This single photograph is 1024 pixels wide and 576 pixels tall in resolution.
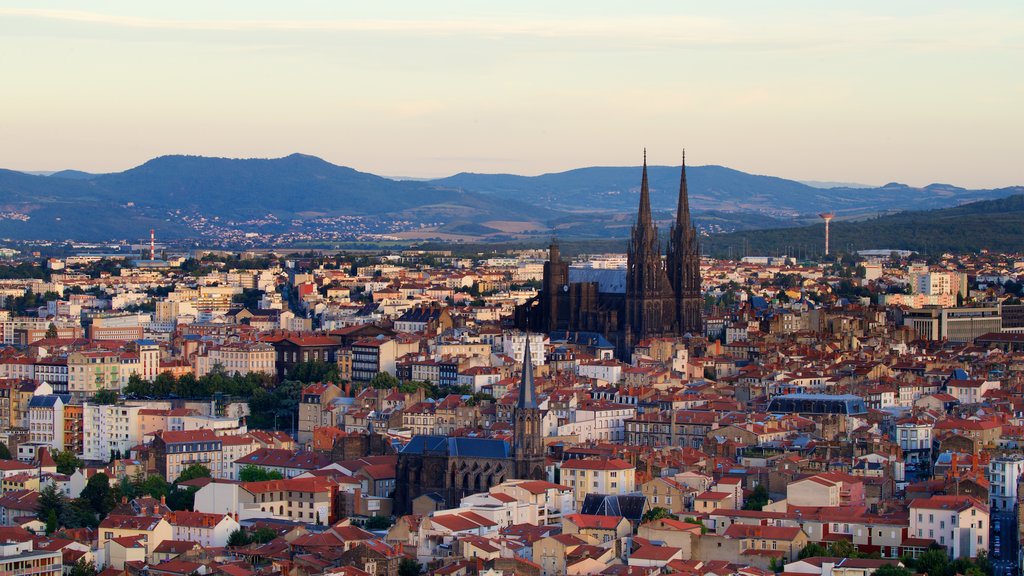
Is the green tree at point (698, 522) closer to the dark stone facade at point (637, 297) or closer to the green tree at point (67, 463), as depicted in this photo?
the green tree at point (67, 463)

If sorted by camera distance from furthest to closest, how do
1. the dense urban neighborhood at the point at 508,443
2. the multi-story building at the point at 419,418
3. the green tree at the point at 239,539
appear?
the multi-story building at the point at 419,418
the green tree at the point at 239,539
the dense urban neighborhood at the point at 508,443

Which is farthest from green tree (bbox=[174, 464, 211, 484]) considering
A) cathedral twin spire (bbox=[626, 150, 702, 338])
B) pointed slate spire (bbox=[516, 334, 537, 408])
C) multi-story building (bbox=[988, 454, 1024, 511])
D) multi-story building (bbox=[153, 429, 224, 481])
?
cathedral twin spire (bbox=[626, 150, 702, 338])

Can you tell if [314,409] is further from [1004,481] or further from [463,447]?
[1004,481]

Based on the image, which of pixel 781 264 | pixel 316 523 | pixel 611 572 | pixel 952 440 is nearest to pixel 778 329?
pixel 952 440

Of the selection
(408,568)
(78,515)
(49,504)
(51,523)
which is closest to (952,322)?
(78,515)

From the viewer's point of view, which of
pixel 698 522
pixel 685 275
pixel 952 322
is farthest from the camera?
pixel 952 322

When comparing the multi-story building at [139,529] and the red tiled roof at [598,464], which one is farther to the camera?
the red tiled roof at [598,464]

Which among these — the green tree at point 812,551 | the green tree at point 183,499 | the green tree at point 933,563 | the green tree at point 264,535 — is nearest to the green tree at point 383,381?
the green tree at point 183,499

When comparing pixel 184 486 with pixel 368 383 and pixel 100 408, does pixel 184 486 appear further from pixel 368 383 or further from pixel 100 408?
pixel 368 383
